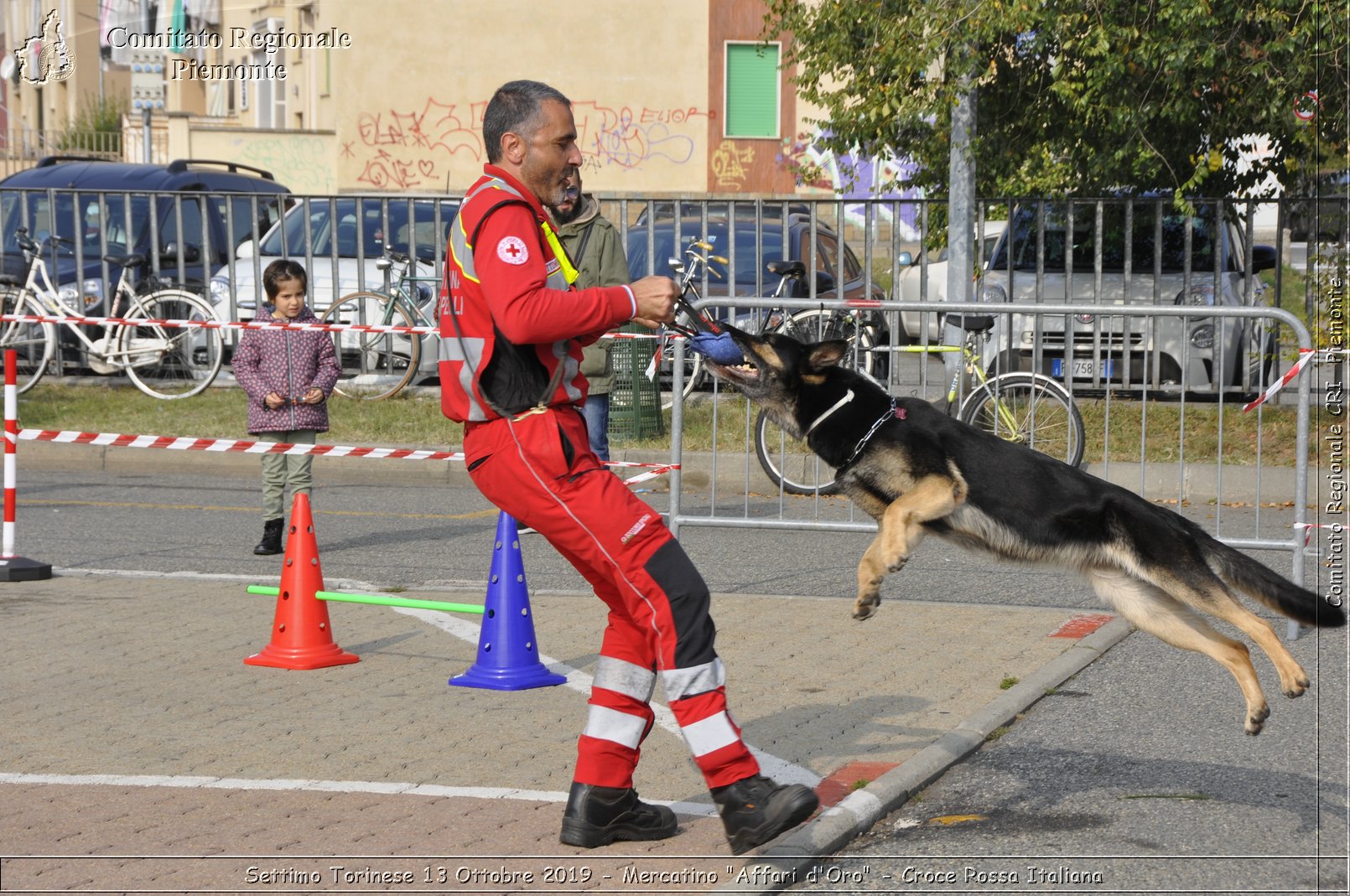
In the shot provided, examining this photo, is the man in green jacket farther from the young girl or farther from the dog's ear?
the dog's ear

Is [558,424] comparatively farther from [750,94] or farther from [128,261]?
[750,94]

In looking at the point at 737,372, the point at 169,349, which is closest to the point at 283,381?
the point at 737,372

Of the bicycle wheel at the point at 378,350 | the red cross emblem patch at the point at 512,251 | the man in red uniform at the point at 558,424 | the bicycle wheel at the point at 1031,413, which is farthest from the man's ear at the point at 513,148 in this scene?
the bicycle wheel at the point at 378,350

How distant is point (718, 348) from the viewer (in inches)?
193

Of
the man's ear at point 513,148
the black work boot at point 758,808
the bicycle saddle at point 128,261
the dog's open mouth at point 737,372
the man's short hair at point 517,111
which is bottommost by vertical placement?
the black work boot at point 758,808

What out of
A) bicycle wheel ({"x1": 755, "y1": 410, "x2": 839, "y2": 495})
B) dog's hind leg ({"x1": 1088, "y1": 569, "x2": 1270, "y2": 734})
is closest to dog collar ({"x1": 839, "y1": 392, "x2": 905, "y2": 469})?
dog's hind leg ({"x1": 1088, "y1": 569, "x2": 1270, "y2": 734})

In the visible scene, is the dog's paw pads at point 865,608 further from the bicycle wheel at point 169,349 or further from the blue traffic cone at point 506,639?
the bicycle wheel at point 169,349

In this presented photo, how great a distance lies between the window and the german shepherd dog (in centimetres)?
3224

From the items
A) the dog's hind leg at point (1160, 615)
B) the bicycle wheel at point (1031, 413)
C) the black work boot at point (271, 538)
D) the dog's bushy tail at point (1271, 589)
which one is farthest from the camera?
the black work boot at point (271, 538)

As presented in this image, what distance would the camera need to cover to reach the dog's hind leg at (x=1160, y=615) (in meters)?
4.93

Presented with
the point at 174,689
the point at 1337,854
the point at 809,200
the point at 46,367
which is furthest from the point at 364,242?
the point at 1337,854

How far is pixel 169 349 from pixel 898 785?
12.4m

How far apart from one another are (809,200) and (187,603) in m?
8.76

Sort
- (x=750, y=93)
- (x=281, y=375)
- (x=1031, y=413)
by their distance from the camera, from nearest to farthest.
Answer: (x=1031, y=413)
(x=281, y=375)
(x=750, y=93)
